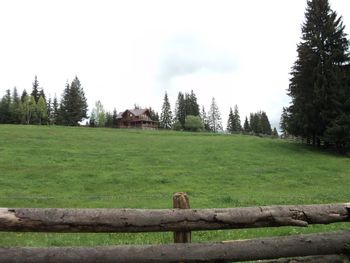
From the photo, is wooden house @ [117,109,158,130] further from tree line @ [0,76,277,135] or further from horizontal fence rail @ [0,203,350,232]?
horizontal fence rail @ [0,203,350,232]

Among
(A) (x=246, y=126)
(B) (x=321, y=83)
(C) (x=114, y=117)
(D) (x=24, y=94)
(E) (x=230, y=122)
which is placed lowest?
(B) (x=321, y=83)

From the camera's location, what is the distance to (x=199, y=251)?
5664mm

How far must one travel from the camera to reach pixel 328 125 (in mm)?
50031

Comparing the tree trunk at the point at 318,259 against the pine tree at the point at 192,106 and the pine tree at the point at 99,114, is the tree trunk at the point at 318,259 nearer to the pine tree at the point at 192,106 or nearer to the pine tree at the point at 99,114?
the pine tree at the point at 99,114

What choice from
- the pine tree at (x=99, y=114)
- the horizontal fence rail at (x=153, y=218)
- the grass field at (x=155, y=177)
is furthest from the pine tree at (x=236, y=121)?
the horizontal fence rail at (x=153, y=218)

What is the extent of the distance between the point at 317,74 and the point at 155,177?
98.4 feet

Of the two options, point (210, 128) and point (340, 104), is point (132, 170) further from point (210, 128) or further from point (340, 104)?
point (210, 128)

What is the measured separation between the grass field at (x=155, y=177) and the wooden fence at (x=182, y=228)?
17.6 feet

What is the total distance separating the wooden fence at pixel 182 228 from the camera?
17.5 feet

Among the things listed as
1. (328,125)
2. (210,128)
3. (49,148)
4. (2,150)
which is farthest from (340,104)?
(210,128)

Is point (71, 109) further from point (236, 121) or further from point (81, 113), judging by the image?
point (236, 121)

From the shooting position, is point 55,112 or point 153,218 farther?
point 55,112

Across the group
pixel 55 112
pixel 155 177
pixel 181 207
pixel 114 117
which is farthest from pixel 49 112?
pixel 181 207

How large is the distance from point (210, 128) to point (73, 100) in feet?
221
